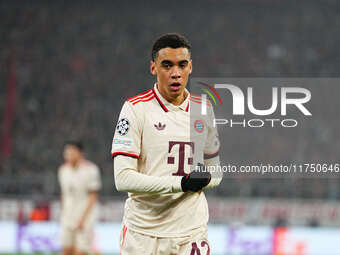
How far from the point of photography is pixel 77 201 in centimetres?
908

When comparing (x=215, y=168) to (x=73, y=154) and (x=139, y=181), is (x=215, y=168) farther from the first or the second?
(x=73, y=154)

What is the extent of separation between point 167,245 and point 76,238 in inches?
214

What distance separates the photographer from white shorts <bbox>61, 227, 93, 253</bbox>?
8.77 m

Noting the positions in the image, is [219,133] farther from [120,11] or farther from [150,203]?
[120,11]

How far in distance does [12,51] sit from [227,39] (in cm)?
720

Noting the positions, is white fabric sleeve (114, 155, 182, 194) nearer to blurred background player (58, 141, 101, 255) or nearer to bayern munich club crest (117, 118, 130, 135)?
bayern munich club crest (117, 118, 130, 135)

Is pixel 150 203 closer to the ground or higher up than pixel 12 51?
closer to the ground

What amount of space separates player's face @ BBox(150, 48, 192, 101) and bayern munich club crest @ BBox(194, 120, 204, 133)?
0.21 metres

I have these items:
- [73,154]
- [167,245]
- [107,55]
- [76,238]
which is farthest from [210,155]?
[107,55]

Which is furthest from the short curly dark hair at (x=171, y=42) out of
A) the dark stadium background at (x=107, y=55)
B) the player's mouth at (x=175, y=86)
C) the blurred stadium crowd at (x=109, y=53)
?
the blurred stadium crowd at (x=109, y=53)

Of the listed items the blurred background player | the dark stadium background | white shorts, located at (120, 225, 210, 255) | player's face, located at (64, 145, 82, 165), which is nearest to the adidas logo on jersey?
white shorts, located at (120, 225, 210, 255)

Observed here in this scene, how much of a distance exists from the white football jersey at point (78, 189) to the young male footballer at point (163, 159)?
5.30m

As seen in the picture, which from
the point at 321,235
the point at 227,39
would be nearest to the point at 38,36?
the point at 227,39

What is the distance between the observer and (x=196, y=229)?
372 cm
